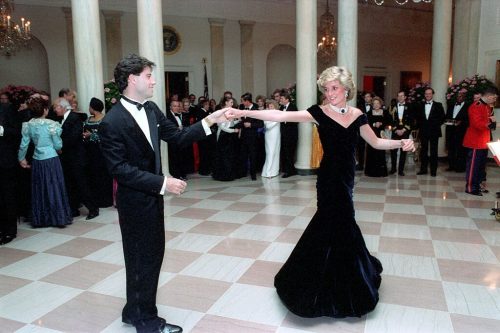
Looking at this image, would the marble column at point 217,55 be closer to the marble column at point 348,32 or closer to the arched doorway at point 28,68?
the arched doorway at point 28,68

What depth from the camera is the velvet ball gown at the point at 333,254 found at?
3066 millimetres

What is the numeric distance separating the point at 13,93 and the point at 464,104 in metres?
8.32

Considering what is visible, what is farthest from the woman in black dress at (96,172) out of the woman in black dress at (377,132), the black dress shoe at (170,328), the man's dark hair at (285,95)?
the woman in black dress at (377,132)

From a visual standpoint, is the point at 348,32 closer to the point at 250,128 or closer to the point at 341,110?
the point at 250,128

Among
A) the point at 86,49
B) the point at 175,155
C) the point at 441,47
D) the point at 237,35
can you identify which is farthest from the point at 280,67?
the point at 86,49

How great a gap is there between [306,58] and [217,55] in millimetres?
5738

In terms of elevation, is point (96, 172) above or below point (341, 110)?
below

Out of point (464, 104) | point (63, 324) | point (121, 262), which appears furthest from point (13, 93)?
point (464, 104)

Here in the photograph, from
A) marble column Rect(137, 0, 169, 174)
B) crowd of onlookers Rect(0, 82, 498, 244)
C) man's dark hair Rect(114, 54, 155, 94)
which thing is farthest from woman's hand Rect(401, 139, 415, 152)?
marble column Rect(137, 0, 169, 174)

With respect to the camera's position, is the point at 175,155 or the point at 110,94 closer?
the point at 110,94

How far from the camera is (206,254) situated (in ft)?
14.8

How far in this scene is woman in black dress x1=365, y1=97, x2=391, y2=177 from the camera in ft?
29.0

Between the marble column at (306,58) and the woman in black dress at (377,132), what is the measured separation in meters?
1.20

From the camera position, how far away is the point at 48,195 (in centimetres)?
559
